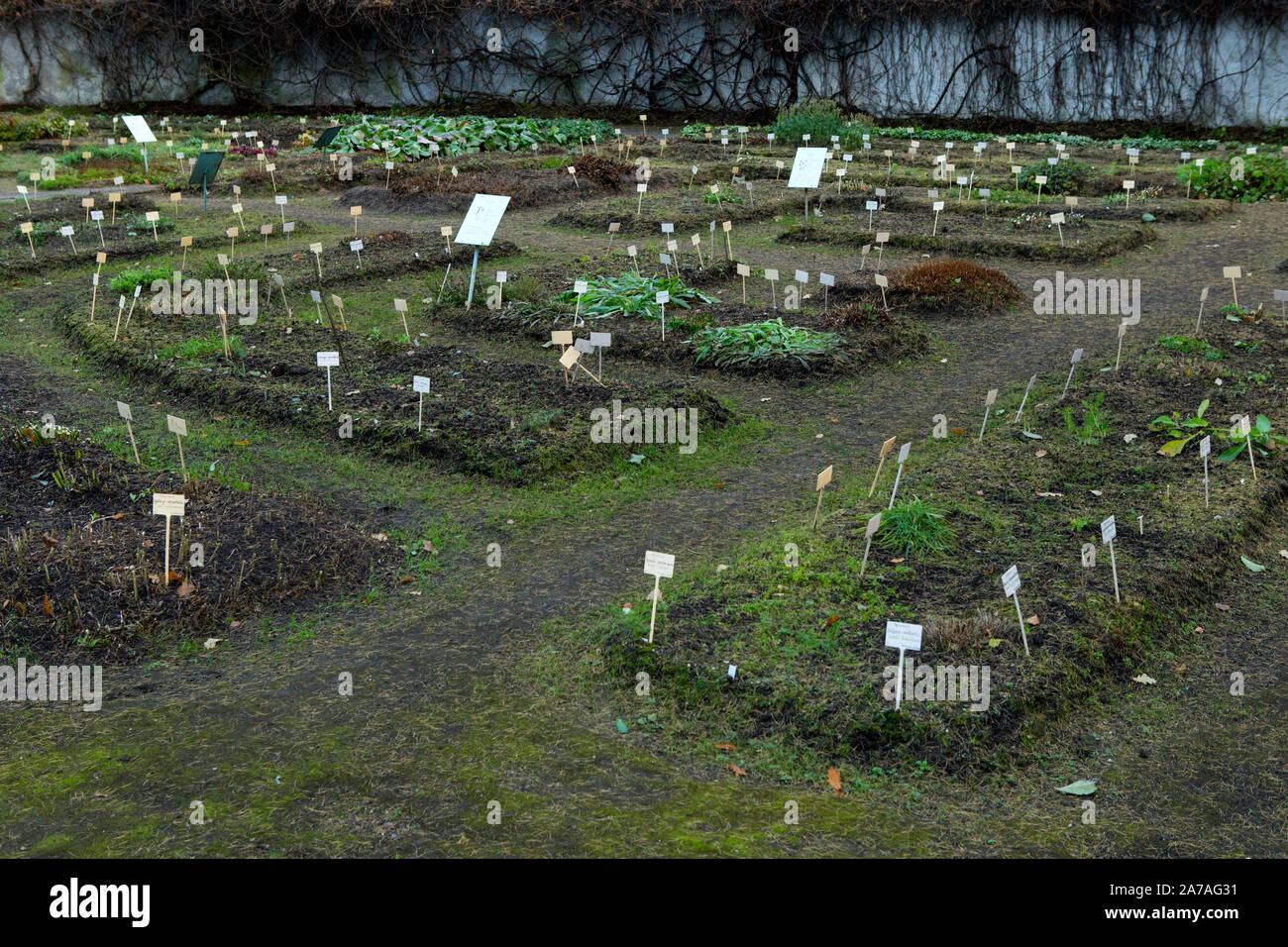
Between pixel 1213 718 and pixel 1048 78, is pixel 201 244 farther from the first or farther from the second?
pixel 1048 78

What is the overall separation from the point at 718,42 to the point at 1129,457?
2110 cm

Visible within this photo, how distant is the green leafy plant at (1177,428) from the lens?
623 cm

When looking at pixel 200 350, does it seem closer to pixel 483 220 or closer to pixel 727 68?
pixel 483 220

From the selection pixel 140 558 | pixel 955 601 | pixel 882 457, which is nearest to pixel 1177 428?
pixel 882 457

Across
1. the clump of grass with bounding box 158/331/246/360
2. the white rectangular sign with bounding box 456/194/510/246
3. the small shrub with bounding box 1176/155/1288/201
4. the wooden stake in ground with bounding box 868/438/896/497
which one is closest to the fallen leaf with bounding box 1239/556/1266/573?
the wooden stake in ground with bounding box 868/438/896/497

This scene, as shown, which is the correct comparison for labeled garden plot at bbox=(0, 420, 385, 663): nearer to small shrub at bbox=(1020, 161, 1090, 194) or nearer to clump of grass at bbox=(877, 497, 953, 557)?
clump of grass at bbox=(877, 497, 953, 557)

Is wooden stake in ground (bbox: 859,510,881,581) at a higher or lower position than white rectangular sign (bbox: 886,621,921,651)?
higher

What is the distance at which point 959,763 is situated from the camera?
12.1 ft

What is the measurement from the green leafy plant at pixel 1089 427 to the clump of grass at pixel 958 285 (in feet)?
10.2

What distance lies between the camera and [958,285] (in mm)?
9867

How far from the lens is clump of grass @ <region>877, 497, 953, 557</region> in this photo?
502cm

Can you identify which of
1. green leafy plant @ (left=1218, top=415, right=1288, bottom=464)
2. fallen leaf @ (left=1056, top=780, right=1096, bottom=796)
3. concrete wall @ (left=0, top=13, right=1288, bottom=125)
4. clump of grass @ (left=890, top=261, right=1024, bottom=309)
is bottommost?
fallen leaf @ (left=1056, top=780, right=1096, bottom=796)

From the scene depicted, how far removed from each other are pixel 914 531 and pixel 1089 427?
2.16 meters

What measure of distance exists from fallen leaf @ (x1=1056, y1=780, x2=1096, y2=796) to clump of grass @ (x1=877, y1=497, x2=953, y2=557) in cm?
152
